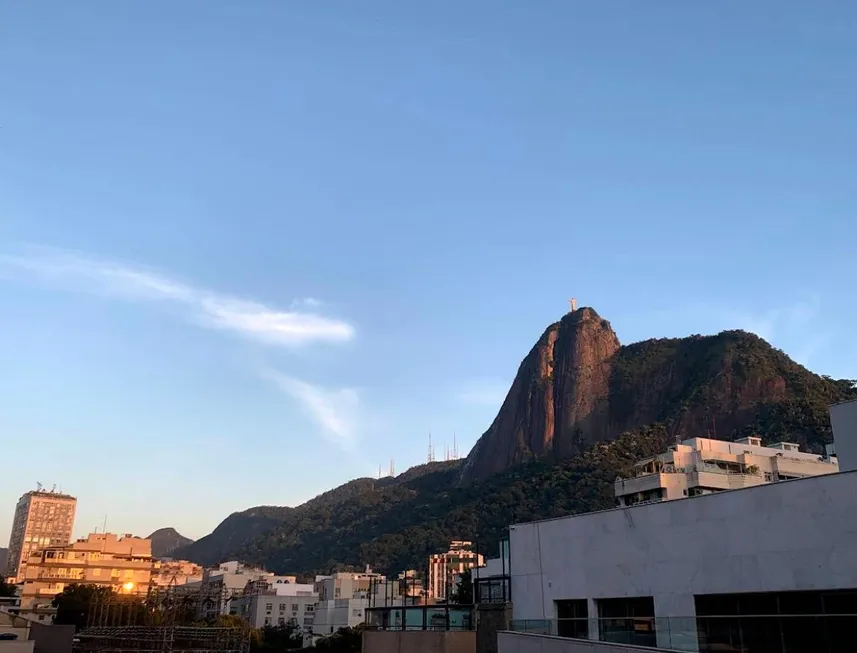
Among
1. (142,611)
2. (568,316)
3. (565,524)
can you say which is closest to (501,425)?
(568,316)

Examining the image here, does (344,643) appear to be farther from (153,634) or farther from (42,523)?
(42,523)

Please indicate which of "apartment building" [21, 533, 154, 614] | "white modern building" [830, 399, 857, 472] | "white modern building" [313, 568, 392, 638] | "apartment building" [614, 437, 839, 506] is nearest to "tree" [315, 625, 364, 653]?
"white modern building" [313, 568, 392, 638]

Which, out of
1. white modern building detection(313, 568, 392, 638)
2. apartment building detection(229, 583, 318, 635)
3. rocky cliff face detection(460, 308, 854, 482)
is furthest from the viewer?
rocky cliff face detection(460, 308, 854, 482)

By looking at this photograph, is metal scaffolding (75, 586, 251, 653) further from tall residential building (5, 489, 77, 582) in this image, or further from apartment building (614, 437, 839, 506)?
tall residential building (5, 489, 77, 582)

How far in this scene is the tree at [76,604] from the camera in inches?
2456

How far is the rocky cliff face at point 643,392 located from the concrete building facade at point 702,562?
91.7m

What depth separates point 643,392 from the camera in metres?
169

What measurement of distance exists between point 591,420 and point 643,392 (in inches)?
544

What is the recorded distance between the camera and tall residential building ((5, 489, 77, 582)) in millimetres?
164625

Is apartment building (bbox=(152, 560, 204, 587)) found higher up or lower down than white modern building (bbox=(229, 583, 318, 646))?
higher up

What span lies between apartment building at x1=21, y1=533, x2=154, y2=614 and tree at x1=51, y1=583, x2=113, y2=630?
15006mm

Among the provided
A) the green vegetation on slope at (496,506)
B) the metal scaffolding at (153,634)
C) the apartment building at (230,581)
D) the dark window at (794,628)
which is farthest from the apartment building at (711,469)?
the apartment building at (230,581)

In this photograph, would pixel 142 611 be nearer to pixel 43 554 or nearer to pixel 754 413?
pixel 43 554

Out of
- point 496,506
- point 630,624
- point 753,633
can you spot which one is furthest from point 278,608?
point 753,633
